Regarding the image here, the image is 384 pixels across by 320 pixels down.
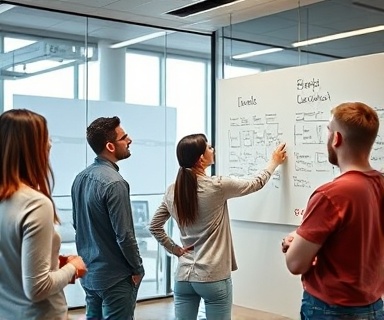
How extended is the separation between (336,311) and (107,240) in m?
1.49

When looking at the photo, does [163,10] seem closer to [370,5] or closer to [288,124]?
[288,124]

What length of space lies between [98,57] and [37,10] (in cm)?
72

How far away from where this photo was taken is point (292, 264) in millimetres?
1815

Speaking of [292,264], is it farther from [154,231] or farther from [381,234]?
[154,231]

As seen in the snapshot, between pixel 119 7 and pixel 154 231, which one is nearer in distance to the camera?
pixel 154 231

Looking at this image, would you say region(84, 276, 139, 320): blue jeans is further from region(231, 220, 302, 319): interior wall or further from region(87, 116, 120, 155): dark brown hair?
region(231, 220, 302, 319): interior wall

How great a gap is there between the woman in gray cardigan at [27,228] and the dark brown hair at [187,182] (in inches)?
52.0

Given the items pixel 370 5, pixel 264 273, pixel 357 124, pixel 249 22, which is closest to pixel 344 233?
pixel 357 124

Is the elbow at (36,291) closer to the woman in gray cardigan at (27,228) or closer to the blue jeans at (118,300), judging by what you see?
the woman in gray cardigan at (27,228)

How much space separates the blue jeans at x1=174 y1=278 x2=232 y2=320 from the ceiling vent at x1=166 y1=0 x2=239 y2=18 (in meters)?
2.43

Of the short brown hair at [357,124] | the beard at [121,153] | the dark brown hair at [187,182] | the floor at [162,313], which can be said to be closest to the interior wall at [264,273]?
the floor at [162,313]

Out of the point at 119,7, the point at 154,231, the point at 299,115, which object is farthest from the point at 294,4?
the point at 154,231

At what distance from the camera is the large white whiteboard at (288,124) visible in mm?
3992

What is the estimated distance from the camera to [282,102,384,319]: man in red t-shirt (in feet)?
5.81
